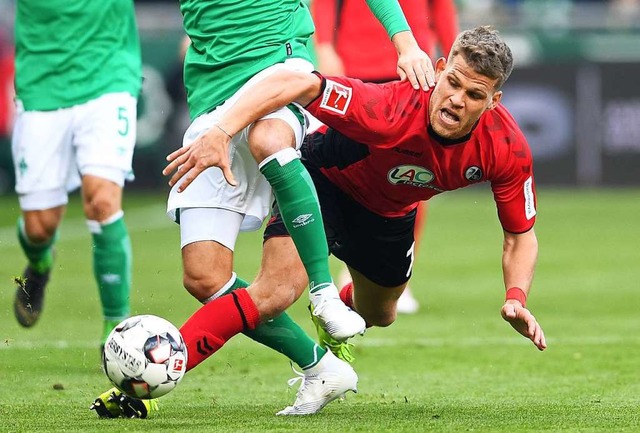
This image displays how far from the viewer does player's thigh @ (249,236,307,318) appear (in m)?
5.36

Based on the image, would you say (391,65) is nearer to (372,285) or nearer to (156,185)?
(372,285)

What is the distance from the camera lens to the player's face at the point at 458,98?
521 cm

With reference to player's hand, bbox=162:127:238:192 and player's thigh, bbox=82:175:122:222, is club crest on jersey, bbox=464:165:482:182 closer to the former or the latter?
player's hand, bbox=162:127:238:192

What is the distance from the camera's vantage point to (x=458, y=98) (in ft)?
17.1

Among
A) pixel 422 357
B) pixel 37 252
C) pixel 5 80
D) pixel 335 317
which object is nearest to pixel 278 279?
pixel 335 317

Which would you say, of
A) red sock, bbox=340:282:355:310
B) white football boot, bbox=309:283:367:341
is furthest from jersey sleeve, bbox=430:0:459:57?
white football boot, bbox=309:283:367:341

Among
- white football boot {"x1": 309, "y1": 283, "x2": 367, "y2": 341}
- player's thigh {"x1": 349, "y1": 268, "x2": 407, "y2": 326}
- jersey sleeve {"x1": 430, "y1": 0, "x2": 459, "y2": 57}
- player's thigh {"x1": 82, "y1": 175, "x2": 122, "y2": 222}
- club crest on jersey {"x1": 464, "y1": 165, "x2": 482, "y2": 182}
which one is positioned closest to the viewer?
white football boot {"x1": 309, "y1": 283, "x2": 367, "y2": 341}

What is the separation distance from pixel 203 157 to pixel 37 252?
3.09 metres

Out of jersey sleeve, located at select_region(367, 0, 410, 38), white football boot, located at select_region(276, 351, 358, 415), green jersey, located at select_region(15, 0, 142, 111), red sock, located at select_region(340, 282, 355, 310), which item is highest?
jersey sleeve, located at select_region(367, 0, 410, 38)

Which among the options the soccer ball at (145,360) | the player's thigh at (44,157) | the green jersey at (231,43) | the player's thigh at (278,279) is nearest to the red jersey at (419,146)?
the green jersey at (231,43)

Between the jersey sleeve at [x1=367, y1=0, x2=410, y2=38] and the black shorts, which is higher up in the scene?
the jersey sleeve at [x1=367, y1=0, x2=410, y2=38]

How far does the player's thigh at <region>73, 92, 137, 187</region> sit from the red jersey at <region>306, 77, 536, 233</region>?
1808 millimetres

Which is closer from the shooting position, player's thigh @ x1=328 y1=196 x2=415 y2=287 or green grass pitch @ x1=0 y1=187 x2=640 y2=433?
green grass pitch @ x1=0 y1=187 x2=640 y2=433

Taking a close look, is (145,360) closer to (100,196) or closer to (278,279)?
(278,279)
